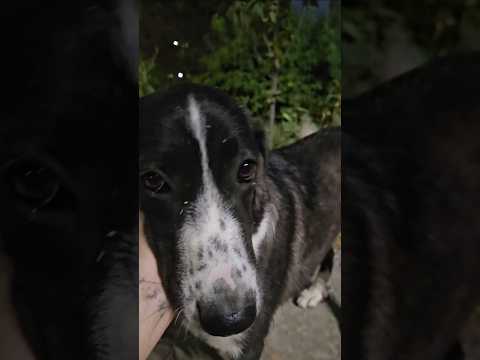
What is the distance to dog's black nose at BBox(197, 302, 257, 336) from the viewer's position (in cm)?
231

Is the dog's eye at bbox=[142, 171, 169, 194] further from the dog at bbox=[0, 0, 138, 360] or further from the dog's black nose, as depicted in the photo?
the dog's black nose

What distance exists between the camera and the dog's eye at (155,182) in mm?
2342

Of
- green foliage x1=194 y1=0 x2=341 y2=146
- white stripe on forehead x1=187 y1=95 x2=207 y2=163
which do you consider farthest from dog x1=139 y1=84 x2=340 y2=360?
green foliage x1=194 y1=0 x2=341 y2=146

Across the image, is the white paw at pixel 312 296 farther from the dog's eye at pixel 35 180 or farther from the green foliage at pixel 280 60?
the dog's eye at pixel 35 180

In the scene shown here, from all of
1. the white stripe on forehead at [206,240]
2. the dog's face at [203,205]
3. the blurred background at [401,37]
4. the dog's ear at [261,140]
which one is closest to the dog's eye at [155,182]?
the dog's face at [203,205]

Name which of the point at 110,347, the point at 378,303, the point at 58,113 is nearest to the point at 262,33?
the point at 58,113

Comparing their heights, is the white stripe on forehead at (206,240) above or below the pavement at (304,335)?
above

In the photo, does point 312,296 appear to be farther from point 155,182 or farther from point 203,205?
point 155,182

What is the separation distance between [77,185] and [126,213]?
0.26 m

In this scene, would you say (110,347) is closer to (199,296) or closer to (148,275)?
(148,275)

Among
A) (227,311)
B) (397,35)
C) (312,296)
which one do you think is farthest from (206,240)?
(397,35)

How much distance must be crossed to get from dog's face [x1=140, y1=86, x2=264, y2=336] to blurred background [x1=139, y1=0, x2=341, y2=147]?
0.55ft

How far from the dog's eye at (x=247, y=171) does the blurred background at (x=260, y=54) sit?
0.18 metres

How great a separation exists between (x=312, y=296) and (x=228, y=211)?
0.67 metres
